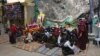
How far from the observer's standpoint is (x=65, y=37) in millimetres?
15195

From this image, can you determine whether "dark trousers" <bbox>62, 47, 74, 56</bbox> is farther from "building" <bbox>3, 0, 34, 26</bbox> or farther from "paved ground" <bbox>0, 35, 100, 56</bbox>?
"building" <bbox>3, 0, 34, 26</bbox>

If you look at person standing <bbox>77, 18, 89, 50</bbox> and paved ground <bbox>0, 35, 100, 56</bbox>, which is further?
person standing <bbox>77, 18, 89, 50</bbox>

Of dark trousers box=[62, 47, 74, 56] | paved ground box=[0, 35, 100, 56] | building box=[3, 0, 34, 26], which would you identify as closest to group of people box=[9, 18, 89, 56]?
dark trousers box=[62, 47, 74, 56]

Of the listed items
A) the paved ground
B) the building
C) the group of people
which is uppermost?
the building

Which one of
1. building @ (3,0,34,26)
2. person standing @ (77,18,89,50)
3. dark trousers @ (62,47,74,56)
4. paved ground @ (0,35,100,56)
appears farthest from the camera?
building @ (3,0,34,26)

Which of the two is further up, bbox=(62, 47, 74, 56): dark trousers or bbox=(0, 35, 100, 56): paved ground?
bbox=(62, 47, 74, 56): dark trousers

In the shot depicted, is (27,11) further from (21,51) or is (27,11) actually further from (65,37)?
(65,37)

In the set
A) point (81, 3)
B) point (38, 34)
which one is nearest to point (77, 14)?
point (81, 3)

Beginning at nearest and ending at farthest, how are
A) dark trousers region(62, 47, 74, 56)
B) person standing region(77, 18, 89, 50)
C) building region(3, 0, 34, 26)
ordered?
dark trousers region(62, 47, 74, 56) < person standing region(77, 18, 89, 50) < building region(3, 0, 34, 26)

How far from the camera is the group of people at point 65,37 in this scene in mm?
14430

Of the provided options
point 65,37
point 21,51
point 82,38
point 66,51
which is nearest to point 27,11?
point 21,51

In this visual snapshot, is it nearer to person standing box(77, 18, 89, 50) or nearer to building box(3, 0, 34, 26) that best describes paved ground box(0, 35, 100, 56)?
person standing box(77, 18, 89, 50)

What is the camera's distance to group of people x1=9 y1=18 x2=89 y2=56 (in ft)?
47.3

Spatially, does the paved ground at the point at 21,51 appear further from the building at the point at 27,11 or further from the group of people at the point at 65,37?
the building at the point at 27,11
